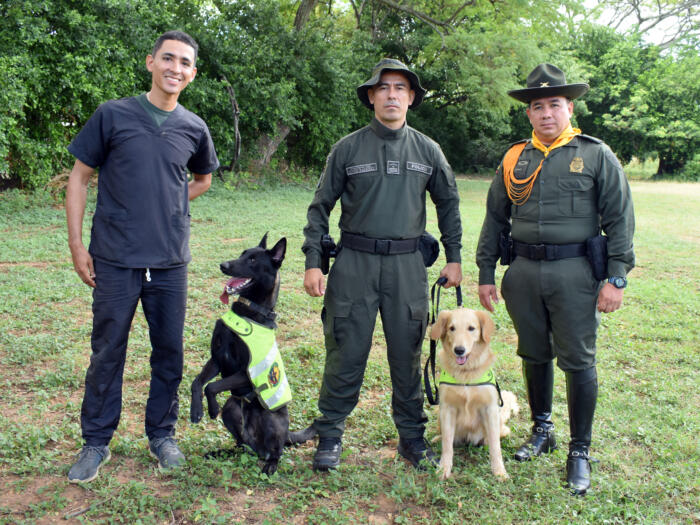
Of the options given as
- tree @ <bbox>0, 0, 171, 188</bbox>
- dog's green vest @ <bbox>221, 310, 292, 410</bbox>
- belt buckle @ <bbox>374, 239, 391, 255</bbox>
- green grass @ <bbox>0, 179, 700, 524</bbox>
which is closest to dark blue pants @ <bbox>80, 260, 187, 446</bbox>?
green grass @ <bbox>0, 179, 700, 524</bbox>

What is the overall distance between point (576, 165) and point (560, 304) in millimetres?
798

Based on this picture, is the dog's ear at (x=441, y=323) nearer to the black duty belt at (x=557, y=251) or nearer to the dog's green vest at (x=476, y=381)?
the dog's green vest at (x=476, y=381)

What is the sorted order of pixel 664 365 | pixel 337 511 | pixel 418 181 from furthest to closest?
pixel 664 365 → pixel 418 181 → pixel 337 511

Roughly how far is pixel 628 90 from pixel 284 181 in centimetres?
2357

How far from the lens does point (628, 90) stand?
31.8 meters

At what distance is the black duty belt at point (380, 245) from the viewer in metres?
3.24

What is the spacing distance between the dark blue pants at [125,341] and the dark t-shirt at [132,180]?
0.12 m

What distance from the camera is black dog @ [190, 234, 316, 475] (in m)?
3.09

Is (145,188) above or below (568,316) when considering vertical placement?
above

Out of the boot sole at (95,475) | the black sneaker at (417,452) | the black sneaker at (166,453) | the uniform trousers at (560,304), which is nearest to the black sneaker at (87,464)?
the boot sole at (95,475)

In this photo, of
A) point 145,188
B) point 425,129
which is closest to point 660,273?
point 145,188

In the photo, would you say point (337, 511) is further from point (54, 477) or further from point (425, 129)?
point (425, 129)

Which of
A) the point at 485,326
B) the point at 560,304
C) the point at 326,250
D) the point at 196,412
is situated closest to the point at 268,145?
the point at 326,250

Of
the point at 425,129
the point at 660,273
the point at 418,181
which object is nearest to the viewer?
the point at 418,181
